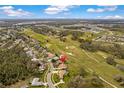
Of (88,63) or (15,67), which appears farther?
(15,67)

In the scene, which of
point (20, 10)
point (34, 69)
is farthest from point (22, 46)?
point (20, 10)

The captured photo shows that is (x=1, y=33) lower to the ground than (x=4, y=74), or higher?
higher

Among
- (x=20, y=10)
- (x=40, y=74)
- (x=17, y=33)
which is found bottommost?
(x=40, y=74)

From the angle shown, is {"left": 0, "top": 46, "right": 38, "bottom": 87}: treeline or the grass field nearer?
the grass field

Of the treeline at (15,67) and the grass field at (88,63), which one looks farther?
the treeline at (15,67)
